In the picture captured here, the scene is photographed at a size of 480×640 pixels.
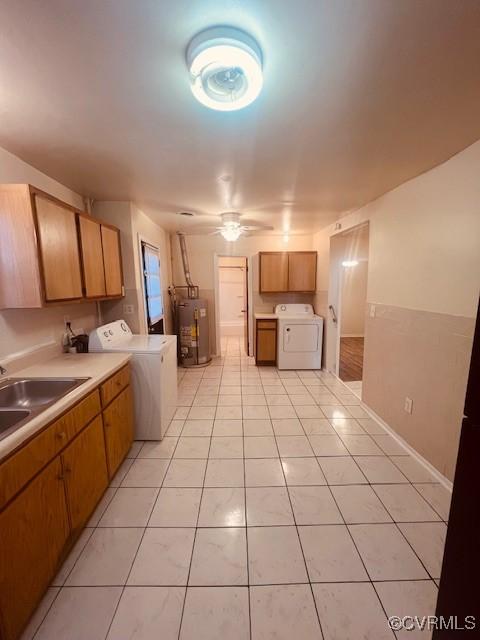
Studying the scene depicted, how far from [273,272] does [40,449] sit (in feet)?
13.1

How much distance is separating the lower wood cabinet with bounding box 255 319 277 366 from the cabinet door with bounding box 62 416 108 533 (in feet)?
9.86

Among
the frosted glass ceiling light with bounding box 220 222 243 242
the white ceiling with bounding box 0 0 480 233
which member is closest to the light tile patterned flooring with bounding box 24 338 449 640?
the white ceiling with bounding box 0 0 480 233

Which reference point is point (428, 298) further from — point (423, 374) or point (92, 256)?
point (92, 256)

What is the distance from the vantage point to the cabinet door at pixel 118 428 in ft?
6.03

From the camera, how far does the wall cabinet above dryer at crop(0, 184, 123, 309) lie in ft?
5.17

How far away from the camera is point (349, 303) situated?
255 inches

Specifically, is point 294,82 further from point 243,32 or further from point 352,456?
point 352,456

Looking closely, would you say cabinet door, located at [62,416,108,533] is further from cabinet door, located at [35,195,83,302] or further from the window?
the window

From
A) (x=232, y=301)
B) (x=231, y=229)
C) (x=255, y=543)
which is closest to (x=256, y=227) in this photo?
(x=231, y=229)

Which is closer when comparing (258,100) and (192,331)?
(258,100)

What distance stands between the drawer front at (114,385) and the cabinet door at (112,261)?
844 millimetres

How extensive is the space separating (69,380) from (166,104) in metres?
1.64

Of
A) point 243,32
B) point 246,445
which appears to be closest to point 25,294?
point 243,32

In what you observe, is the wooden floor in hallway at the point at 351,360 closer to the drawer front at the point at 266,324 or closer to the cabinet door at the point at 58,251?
the drawer front at the point at 266,324
